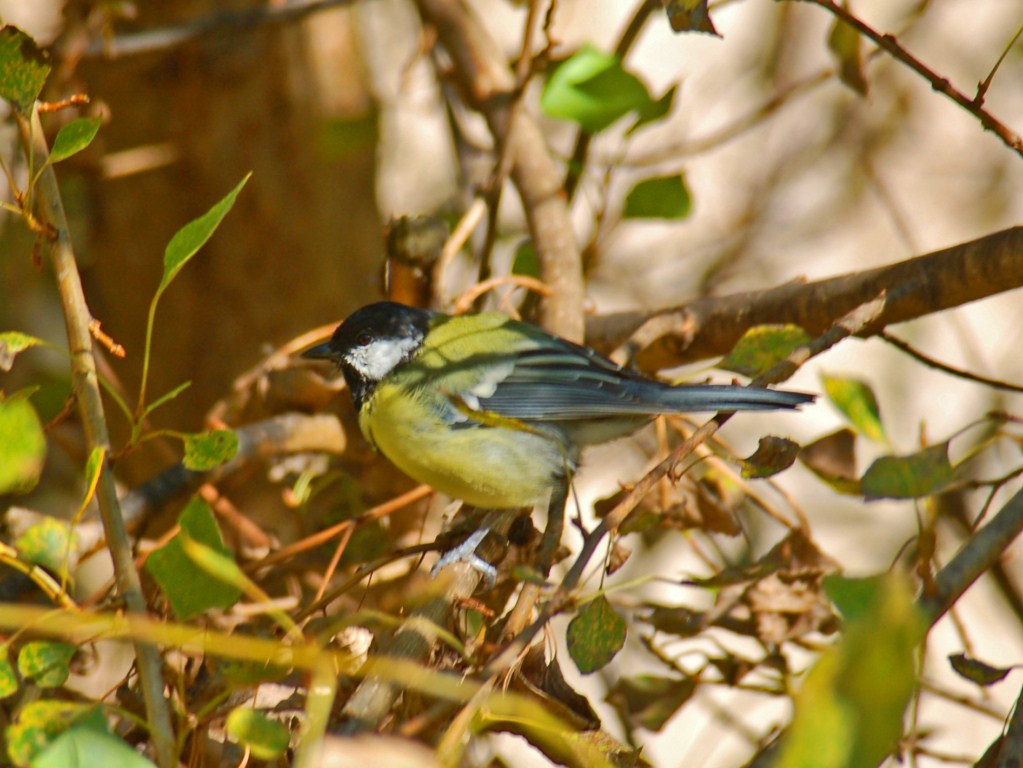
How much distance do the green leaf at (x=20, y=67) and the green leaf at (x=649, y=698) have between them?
1.39m

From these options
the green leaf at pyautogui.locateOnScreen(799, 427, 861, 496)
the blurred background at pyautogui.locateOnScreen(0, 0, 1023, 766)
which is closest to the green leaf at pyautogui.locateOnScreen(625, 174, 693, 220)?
the blurred background at pyautogui.locateOnScreen(0, 0, 1023, 766)

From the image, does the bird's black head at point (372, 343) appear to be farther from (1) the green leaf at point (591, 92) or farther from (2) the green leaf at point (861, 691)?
(2) the green leaf at point (861, 691)

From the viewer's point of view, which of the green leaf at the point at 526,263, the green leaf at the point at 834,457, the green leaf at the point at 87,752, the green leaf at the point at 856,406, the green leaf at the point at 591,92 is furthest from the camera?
the green leaf at the point at 526,263

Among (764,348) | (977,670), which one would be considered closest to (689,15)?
(764,348)

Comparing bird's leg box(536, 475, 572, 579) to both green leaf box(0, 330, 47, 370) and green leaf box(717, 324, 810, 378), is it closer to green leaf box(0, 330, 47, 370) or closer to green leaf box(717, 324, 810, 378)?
green leaf box(717, 324, 810, 378)

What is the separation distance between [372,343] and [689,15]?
1.16m

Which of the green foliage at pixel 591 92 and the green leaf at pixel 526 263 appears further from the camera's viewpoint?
the green leaf at pixel 526 263

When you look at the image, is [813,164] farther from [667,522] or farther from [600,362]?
[667,522]

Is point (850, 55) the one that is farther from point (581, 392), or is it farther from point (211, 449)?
point (211, 449)

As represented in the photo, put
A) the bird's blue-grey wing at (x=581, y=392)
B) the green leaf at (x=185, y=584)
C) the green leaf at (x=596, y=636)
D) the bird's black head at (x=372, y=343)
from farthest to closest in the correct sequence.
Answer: the bird's black head at (x=372, y=343) < the bird's blue-grey wing at (x=581, y=392) < the green leaf at (x=596, y=636) < the green leaf at (x=185, y=584)

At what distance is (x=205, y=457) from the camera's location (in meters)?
1.22

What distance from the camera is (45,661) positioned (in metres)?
1.19

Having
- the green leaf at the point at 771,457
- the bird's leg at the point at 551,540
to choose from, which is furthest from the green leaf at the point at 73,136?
the green leaf at the point at 771,457

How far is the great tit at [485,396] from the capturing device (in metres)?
2.08
